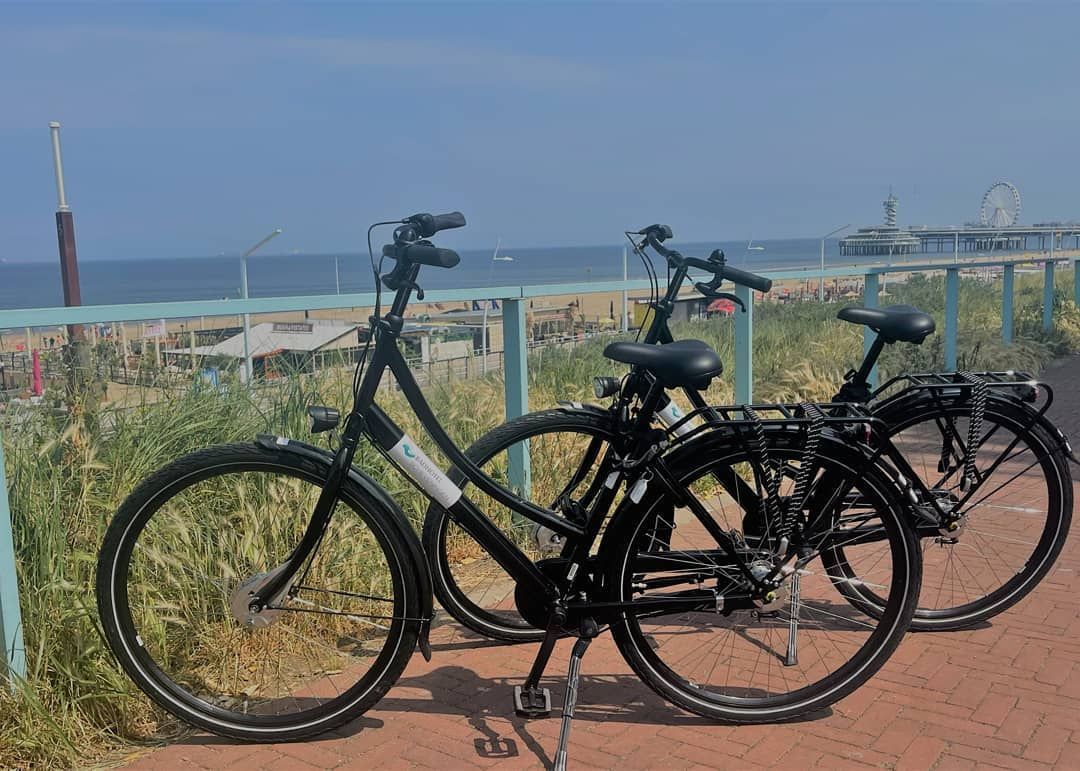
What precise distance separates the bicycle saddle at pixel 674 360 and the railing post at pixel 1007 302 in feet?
31.5

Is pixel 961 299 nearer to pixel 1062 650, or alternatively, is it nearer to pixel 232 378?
pixel 1062 650

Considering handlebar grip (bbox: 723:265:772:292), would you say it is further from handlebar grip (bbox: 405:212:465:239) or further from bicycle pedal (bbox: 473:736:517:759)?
bicycle pedal (bbox: 473:736:517:759)

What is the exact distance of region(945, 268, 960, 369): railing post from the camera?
9484mm

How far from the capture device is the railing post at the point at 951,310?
9.48 meters

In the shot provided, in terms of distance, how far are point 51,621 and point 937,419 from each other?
3.12m

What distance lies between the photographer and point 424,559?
2873 mm

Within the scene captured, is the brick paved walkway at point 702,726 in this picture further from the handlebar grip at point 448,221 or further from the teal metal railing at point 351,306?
the handlebar grip at point 448,221

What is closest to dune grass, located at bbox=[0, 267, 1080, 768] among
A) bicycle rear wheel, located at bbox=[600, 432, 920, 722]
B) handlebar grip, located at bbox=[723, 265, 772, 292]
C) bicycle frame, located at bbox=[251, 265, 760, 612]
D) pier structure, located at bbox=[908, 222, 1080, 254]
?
bicycle frame, located at bbox=[251, 265, 760, 612]

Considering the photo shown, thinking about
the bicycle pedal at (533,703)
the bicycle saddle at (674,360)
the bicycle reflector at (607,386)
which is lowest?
the bicycle pedal at (533,703)

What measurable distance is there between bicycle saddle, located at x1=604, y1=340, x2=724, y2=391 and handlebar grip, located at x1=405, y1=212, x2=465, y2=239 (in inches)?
24.3

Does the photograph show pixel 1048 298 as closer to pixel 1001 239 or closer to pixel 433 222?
pixel 433 222

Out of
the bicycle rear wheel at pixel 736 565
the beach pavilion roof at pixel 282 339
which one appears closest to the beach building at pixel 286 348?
the beach pavilion roof at pixel 282 339

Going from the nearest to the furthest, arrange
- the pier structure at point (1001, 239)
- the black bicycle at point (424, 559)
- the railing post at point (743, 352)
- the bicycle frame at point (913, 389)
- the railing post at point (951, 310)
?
1. the black bicycle at point (424, 559)
2. the bicycle frame at point (913, 389)
3. the railing post at point (743, 352)
4. the railing post at point (951, 310)
5. the pier structure at point (1001, 239)

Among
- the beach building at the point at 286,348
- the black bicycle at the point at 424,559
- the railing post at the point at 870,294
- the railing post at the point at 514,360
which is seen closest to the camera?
the black bicycle at the point at 424,559
